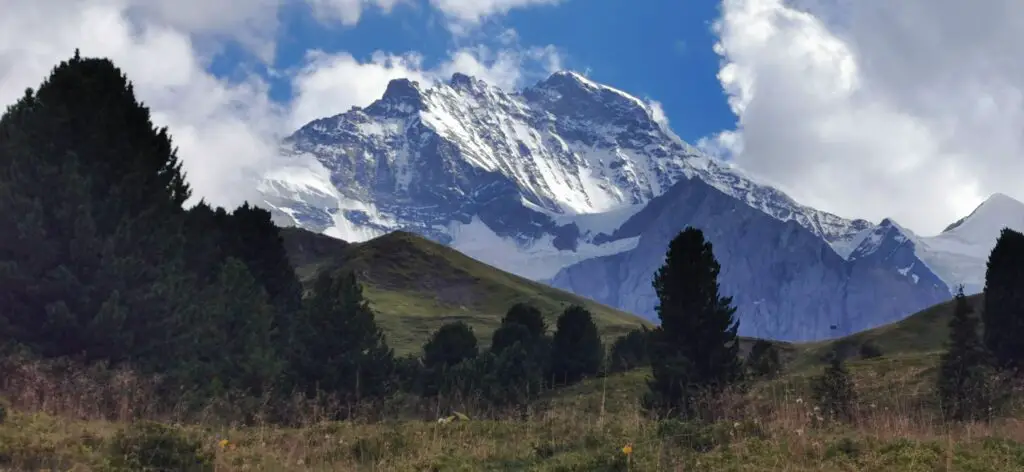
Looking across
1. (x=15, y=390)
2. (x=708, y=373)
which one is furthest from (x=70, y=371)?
(x=708, y=373)

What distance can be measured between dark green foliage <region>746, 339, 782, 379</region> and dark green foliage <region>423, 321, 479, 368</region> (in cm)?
1979

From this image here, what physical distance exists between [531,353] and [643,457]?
158 ft

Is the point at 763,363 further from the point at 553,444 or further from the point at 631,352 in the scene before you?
the point at 553,444

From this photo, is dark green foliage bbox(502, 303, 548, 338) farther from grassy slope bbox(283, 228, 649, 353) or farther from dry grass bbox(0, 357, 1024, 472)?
grassy slope bbox(283, 228, 649, 353)

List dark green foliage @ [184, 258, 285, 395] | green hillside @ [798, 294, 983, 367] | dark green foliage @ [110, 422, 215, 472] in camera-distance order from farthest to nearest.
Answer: green hillside @ [798, 294, 983, 367] → dark green foliage @ [184, 258, 285, 395] → dark green foliage @ [110, 422, 215, 472]

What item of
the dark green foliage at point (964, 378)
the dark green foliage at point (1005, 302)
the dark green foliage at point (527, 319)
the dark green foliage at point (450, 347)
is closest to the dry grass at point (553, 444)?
the dark green foliage at point (964, 378)

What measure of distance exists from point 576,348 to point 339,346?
26.1 m

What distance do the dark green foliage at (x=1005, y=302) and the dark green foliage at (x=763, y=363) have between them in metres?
11.3

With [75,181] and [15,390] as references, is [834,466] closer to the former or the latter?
[15,390]

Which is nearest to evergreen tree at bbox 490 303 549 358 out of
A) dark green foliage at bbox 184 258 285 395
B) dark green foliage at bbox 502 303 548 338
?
dark green foliage at bbox 502 303 548 338

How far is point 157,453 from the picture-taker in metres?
9.80

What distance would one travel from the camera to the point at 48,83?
28.0 m

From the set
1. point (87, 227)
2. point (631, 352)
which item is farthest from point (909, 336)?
point (87, 227)

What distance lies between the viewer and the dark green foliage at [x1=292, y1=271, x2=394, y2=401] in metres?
38.4
